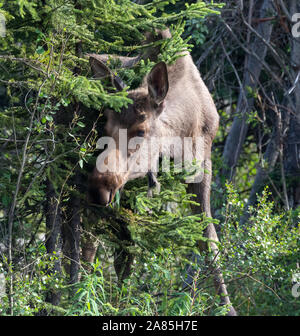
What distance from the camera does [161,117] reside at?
594cm

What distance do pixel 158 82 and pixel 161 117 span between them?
0.53 m

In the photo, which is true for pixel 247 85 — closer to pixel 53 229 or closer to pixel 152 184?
pixel 152 184

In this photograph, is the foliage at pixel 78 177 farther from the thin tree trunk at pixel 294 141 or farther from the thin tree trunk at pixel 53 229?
the thin tree trunk at pixel 294 141

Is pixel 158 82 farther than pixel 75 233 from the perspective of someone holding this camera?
No

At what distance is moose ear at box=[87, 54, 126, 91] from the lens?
17.2 feet

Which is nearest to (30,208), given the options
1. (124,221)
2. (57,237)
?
(57,237)

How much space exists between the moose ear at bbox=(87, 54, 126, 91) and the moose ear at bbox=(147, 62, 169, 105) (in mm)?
287

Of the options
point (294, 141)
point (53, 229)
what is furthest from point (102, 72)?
point (294, 141)

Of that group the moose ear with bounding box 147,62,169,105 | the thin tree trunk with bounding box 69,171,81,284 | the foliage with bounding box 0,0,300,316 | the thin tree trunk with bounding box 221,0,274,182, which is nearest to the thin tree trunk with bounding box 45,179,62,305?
the foliage with bounding box 0,0,300,316

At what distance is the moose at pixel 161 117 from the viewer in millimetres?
4967

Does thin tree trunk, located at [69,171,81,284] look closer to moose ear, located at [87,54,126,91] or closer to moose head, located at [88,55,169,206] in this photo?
moose head, located at [88,55,169,206]

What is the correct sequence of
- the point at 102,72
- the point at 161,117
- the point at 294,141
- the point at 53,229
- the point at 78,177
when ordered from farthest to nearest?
1. the point at 294,141
2. the point at 161,117
3. the point at 78,177
4. the point at 53,229
5. the point at 102,72

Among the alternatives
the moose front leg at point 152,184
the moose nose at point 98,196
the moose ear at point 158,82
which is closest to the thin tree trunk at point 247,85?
the moose ear at point 158,82

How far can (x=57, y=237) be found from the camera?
539 cm
